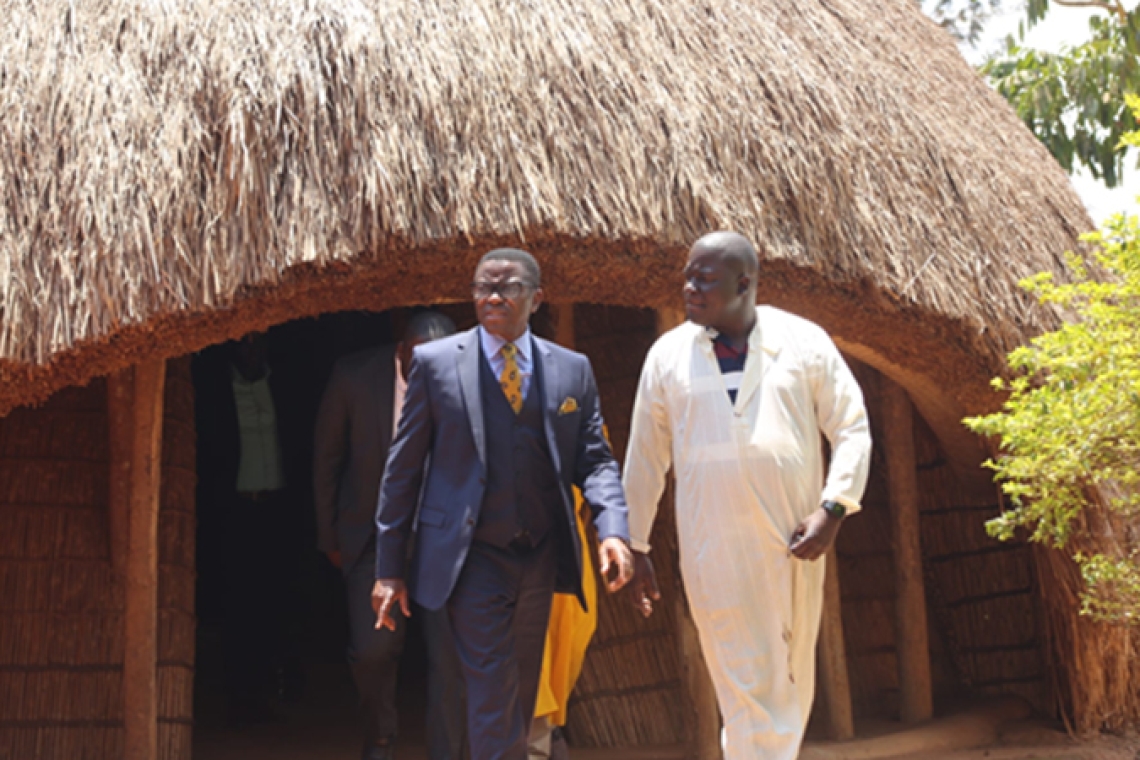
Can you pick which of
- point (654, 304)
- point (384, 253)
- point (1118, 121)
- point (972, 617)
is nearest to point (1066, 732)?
point (972, 617)

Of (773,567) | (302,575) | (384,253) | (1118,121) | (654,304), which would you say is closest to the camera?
(773,567)

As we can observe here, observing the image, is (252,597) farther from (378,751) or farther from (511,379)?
(511,379)

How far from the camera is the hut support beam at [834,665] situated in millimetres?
6039

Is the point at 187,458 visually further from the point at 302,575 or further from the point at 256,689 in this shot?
the point at 302,575

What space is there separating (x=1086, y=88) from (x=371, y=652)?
9.30 metres

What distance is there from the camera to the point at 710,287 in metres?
3.76

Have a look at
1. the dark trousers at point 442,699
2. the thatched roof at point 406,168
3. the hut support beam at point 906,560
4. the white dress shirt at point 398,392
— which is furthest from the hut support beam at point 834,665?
the white dress shirt at point 398,392

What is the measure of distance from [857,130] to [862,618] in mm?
2614

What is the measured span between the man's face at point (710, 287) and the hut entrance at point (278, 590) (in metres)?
2.81

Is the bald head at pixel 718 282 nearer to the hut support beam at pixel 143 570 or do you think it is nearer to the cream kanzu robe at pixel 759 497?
the cream kanzu robe at pixel 759 497

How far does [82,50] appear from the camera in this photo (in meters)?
5.02

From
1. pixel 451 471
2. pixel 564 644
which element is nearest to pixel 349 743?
pixel 564 644

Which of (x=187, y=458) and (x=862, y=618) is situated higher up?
(x=187, y=458)

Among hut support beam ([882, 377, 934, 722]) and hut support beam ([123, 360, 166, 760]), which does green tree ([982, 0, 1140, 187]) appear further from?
hut support beam ([123, 360, 166, 760])
